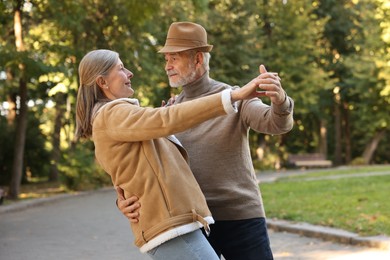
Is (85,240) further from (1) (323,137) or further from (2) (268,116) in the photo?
(1) (323,137)

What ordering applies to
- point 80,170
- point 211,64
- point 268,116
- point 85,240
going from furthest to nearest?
point 211,64
point 80,170
point 85,240
point 268,116

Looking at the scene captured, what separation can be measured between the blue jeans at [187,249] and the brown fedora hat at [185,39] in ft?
3.34

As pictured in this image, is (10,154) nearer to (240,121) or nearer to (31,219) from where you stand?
(31,219)

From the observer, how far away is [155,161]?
2.72 m

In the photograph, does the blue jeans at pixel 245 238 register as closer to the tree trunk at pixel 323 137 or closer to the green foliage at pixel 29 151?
the green foliage at pixel 29 151

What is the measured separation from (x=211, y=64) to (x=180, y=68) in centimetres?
2869

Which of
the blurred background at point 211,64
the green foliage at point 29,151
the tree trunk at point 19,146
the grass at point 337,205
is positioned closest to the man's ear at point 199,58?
the grass at point 337,205

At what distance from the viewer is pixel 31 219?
44.8 feet

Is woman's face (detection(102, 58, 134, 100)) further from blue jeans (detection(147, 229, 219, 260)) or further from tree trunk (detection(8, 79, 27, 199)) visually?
tree trunk (detection(8, 79, 27, 199))

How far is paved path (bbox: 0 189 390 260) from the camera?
8.31 metres

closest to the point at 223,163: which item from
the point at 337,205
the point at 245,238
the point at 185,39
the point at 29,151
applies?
the point at 245,238

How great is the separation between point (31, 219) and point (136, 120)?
1155cm

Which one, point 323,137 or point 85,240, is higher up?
point 85,240

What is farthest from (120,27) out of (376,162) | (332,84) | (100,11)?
(376,162)
